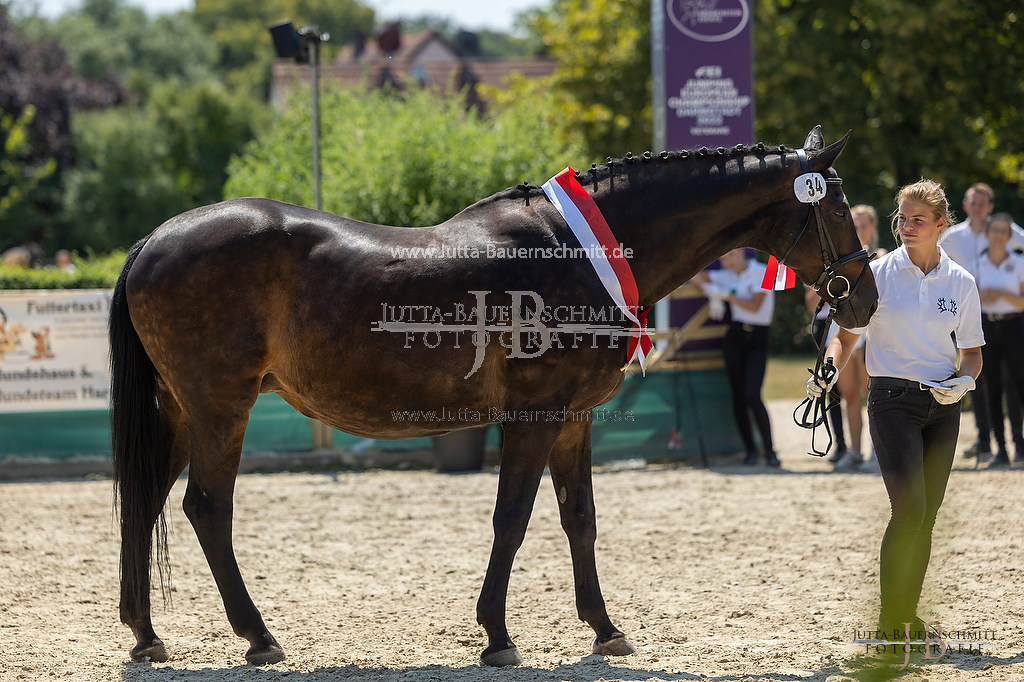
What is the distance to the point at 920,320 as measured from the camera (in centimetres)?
414

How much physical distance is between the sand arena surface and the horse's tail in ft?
1.24

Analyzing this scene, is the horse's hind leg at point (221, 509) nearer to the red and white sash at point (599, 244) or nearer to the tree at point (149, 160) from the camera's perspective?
the red and white sash at point (599, 244)

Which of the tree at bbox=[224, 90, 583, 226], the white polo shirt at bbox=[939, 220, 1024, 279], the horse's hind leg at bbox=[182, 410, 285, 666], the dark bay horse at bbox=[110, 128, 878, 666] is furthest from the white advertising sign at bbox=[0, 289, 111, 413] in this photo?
the white polo shirt at bbox=[939, 220, 1024, 279]

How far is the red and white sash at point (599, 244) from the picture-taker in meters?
4.18

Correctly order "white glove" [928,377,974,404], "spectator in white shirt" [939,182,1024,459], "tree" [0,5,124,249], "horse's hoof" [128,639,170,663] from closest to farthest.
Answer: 1. "white glove" [928,377,974,404]
2. "horse's hoof" [128,639,170,663]
3. "spectator in white shirt" [939,182,1024,459]
4. "tree" [0,5,124,249]

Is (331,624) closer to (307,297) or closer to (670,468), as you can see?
(307,297)

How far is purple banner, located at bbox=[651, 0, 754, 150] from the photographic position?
9469 mm

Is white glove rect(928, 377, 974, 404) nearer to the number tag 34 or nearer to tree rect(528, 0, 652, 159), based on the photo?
the number tag 34

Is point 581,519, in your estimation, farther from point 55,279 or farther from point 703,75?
point 55,279

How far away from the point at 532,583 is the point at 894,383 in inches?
85.3

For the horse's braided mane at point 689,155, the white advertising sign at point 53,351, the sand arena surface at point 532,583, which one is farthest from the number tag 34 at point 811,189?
the white advertising sign at point 53,351

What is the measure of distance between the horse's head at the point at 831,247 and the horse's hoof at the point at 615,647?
162cm

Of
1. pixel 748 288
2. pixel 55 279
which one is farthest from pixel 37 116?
pixel 748 288

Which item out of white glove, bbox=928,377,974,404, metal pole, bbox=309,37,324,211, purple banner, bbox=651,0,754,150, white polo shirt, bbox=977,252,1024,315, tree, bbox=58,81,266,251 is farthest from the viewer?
tree, bbox=58,81,266,251
